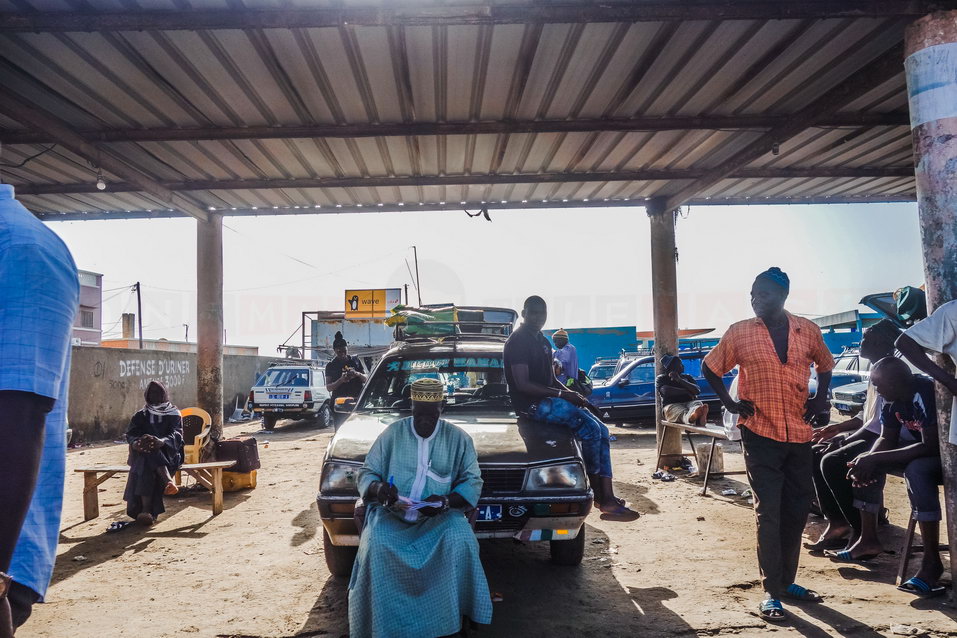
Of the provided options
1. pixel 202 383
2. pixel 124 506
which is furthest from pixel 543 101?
pixel 202 383

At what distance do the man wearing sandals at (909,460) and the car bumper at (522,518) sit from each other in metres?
2.09

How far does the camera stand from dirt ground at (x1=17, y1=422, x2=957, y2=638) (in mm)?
3926

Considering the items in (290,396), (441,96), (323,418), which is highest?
(441,96)

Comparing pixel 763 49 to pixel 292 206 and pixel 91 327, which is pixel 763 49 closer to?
pixel 292 206

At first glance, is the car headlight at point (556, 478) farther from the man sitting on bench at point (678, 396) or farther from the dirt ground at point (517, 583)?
the man sitting on bench at point (678, 396)

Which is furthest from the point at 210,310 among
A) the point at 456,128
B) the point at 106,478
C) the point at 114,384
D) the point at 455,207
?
the point at 114,384

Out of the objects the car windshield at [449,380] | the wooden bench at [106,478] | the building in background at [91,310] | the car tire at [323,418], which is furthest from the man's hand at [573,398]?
the building in background at [91,310]

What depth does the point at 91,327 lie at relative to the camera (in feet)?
135

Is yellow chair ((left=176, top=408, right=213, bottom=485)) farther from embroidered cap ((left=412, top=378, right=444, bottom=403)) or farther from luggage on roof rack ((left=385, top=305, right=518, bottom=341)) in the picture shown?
embroidered cap ((left=412, top=378, right=444, bottom=403))

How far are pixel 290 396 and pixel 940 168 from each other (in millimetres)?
16893

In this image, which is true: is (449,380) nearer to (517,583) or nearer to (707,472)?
(517,583)

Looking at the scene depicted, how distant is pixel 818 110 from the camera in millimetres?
6836

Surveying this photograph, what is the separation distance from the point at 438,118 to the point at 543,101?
123 centimetres

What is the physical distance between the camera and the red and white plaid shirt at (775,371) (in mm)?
4094
